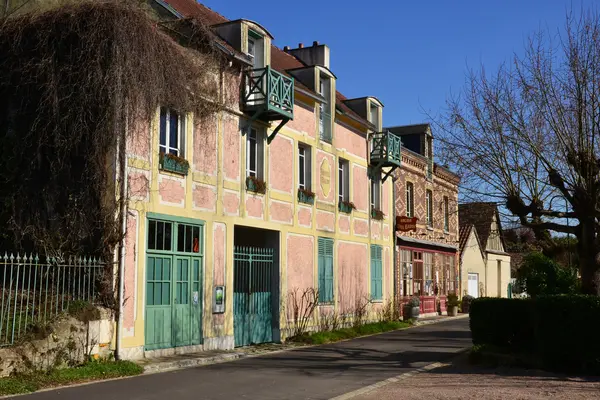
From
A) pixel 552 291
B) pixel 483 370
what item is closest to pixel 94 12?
pixel 483 370

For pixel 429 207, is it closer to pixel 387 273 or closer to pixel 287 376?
pixel 387 273

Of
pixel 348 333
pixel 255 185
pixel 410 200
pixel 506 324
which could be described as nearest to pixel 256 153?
pixel 255 185

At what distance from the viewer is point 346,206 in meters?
22.1

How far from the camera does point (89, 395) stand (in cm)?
970

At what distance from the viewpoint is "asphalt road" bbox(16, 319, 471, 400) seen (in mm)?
10031

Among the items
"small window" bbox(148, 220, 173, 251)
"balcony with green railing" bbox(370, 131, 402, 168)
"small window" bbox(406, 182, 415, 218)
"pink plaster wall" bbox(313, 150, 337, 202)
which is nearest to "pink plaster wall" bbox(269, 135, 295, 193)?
"pink plaster wall" bbox(313, 150, 337, 202)

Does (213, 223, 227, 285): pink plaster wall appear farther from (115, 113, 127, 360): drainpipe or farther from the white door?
the white door

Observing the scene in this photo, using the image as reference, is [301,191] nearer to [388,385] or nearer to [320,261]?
[320,261]

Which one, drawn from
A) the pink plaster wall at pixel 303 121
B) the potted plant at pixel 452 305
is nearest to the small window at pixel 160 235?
the pink plaster wall at pixel 303 121

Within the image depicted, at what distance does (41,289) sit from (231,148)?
20.5 ft

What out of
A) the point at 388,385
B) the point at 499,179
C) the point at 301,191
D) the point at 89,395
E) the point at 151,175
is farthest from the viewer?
the point at 301,191

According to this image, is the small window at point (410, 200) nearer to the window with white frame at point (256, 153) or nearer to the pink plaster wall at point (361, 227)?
the pink plaster wall at point (361, 227)

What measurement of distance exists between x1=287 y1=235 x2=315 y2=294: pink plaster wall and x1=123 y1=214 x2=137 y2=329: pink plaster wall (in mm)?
6209

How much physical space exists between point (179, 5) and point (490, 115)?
828 cm
